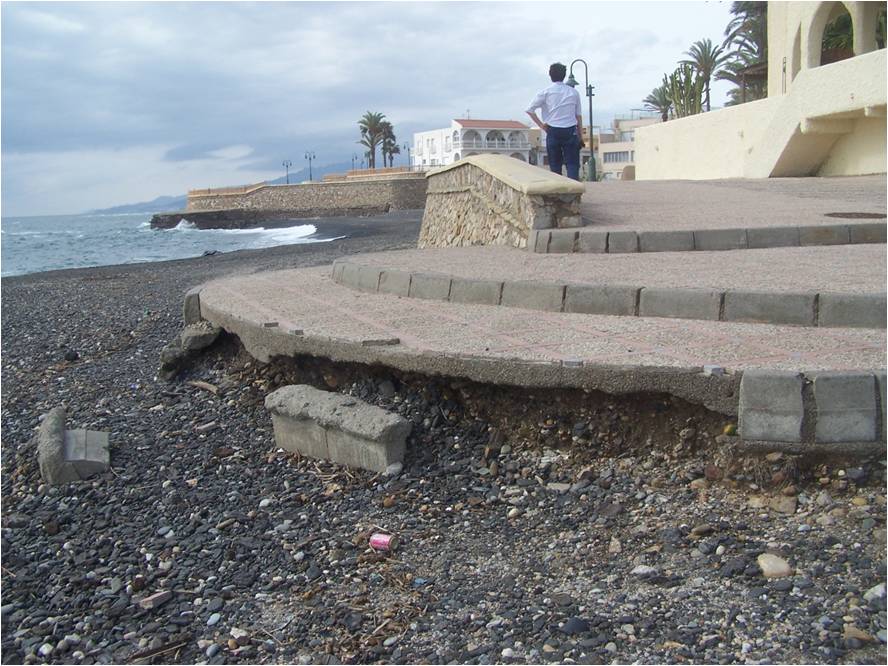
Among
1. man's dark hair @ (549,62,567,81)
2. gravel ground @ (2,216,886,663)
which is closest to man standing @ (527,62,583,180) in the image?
man's dark hair @ (549,62,567,81)

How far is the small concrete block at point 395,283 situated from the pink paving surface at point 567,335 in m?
0.11

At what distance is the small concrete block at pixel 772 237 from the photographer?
6750mm

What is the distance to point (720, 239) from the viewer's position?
680cm

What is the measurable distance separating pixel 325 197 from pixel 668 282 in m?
56.2

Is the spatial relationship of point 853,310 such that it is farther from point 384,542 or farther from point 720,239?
point 720,239

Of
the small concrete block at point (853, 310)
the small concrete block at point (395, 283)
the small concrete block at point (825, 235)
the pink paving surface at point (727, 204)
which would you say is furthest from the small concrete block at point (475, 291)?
the small concrete block at point (825, 235)

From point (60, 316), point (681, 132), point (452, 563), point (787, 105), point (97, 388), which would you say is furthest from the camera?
point (681, 132)

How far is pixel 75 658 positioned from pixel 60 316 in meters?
9.00

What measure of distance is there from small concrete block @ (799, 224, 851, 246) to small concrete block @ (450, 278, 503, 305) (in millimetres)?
3149

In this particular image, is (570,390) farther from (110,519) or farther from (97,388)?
(97,388)

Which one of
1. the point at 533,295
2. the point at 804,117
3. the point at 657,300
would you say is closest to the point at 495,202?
the point at 533,295

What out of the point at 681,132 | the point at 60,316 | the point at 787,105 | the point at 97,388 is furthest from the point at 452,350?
the point at 681,132

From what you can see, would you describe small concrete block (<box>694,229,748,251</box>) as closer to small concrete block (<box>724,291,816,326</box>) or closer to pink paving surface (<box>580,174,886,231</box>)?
pink paving surface (<box>580,174,886,231</box>)

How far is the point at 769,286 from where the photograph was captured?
15.0 feet
